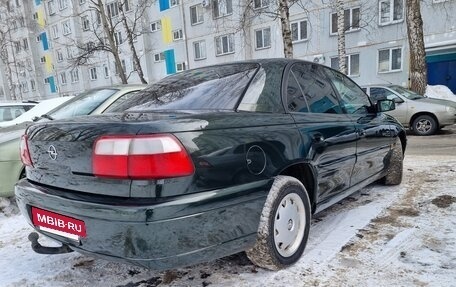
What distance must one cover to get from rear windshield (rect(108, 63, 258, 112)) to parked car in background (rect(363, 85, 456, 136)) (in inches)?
276

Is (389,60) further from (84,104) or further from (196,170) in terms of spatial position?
(196,170)

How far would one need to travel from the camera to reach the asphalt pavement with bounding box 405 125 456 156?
6.53 m

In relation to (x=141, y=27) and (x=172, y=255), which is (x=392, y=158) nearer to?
(x=172, y=255)

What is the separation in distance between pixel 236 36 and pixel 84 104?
711 inches

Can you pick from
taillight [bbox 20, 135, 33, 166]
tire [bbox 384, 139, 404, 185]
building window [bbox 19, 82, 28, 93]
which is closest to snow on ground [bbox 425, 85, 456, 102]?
tire [bbox 384, 139, 404, 185]

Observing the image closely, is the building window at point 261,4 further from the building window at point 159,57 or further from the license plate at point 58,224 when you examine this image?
the license plate at point 58,224

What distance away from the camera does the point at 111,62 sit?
98.3ft

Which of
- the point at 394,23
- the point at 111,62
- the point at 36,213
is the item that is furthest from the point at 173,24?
the point at 36,213

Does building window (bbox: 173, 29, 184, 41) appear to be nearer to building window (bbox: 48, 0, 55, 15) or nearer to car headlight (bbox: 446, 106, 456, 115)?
building window (bbox: 48, 0, 55, 15)

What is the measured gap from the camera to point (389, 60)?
1677 centimetres

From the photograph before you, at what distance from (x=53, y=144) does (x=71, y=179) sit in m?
0.26

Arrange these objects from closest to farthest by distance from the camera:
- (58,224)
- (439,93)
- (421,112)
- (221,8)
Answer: (58,224) → (421,112) → (439,93) → (221,8)

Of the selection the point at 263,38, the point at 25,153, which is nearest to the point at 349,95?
the point at 25,153

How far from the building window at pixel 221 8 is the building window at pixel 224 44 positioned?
1.43m
